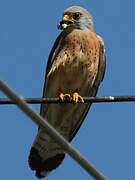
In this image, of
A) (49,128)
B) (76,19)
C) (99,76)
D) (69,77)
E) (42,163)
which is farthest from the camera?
(76,19)

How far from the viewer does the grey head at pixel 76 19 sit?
A: 21.4 ft

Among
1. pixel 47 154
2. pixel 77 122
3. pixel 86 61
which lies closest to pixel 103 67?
pixel 86 61

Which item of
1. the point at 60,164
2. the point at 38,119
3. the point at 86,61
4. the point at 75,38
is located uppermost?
the point at 75,38

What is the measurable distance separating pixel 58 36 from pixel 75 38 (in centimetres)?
45

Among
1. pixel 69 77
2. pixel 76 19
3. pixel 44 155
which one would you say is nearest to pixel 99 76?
pixel 69 77

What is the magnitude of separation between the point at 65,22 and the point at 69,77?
91 centimetres

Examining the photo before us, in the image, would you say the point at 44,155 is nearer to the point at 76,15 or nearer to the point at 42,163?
the point at 42,163

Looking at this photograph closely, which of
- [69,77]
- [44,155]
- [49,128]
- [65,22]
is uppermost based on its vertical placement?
[65,22]

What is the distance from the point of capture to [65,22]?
648 cm

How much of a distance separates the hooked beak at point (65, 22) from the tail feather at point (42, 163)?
5.89 ft

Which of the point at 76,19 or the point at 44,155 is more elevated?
the point at 76,19

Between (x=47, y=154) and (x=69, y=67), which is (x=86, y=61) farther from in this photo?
(x=47, y=154)

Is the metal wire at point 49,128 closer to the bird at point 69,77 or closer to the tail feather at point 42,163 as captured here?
the bird at point 69,77

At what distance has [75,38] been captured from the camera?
627cm
